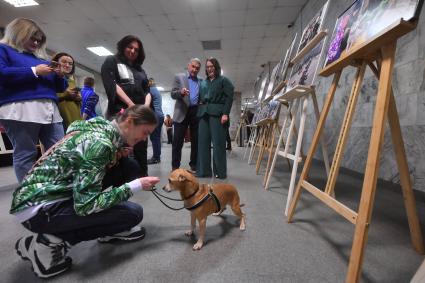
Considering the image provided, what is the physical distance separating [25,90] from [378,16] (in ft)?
6.32

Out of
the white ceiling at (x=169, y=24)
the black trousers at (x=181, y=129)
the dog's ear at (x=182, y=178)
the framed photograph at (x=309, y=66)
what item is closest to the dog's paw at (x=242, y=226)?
the dog's ear at (x=182, y=178)

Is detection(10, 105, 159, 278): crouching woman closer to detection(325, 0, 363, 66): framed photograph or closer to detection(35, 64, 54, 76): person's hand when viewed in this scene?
detection(35, 64, 54, 76): person's hand

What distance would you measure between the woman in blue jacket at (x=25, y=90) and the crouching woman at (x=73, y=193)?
614 mm

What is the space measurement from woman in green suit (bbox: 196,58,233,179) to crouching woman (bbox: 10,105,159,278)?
1630mm

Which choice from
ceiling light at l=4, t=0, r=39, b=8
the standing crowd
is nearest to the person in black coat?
the standing crowd

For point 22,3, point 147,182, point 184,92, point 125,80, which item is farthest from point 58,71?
point 22,3

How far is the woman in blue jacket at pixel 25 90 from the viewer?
1380 mm

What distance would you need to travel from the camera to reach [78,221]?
3.31 feet

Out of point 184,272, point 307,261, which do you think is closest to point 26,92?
point 184,272

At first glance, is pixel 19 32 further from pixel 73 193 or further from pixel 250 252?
pixel 250 252

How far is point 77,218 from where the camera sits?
3.30 ft

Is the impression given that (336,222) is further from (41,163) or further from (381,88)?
(41,163)

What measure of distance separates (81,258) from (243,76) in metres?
9.69

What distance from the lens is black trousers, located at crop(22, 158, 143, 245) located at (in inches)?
38.2
